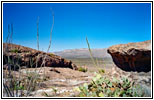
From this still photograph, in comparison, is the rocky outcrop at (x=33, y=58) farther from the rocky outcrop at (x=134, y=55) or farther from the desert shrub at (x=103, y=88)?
the desert shrub at (x=103, y=88)

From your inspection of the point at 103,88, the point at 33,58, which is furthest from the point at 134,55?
the point at 33,58

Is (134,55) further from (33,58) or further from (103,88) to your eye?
(33,58)

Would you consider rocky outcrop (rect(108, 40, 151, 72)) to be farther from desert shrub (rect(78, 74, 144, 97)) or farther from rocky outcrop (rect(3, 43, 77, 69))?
rocky outcrop (rect(3, 43, 77, 69))

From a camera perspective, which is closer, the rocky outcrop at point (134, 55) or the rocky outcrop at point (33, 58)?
the rocky outcrop at point (134, 55)

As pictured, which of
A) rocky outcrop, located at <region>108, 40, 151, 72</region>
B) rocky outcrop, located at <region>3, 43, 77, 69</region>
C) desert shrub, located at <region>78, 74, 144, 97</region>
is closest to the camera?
desert shrub, located at <region>78, 74, 144, 97</region>

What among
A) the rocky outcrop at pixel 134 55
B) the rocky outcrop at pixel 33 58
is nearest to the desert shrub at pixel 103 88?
the rocky outcrop at pixel 134 55

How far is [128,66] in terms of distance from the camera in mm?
5043

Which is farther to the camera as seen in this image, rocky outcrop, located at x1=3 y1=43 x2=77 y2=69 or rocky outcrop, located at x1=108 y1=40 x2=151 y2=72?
rocky outcrop, located at x1=3 y1=43 x2=77 y2=69

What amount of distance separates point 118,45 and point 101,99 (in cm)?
343

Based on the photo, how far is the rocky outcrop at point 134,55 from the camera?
4.37 meters

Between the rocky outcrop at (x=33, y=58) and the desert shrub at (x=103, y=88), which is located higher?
the rocky outcrop at (x=33, y=58)

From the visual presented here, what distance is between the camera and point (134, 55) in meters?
4.57

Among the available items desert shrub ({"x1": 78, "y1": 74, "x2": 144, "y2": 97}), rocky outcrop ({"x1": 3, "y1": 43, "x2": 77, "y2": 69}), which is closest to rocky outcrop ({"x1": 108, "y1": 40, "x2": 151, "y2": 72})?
desert shrub ({"x1": 78, "y1": 74, "x2": 144, "y2": 97})

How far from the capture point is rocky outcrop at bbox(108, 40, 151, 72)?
4367 mm
